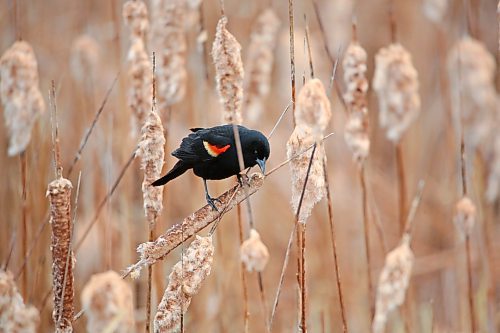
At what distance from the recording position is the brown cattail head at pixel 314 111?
117 cm

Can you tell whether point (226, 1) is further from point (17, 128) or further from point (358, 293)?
point (17, 128)

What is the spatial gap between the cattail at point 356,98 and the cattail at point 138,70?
0.47 metres

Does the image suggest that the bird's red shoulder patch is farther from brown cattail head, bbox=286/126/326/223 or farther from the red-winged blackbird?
brown cattail head, bbox=286/126/326/223

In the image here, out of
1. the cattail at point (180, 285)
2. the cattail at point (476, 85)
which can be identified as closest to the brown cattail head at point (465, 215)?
the cattail at point (476, 85)

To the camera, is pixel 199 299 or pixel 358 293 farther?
pixel 358 293

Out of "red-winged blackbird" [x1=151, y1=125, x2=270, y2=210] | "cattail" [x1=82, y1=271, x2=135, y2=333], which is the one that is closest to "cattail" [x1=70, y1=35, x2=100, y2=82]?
"red-winged blackbird" [x1=151, y1=125, x2=270, y2=210]

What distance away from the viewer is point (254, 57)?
2.00m

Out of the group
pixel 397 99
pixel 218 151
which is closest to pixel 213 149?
pixel 218 151

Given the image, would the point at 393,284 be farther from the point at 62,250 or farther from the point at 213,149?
the point at 62,250

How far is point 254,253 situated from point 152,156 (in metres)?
0.35

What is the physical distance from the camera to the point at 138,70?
1648 millimetres

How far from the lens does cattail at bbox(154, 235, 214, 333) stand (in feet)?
3.95

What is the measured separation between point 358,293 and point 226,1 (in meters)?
1.43

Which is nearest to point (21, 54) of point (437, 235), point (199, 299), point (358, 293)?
point (199, 299)
